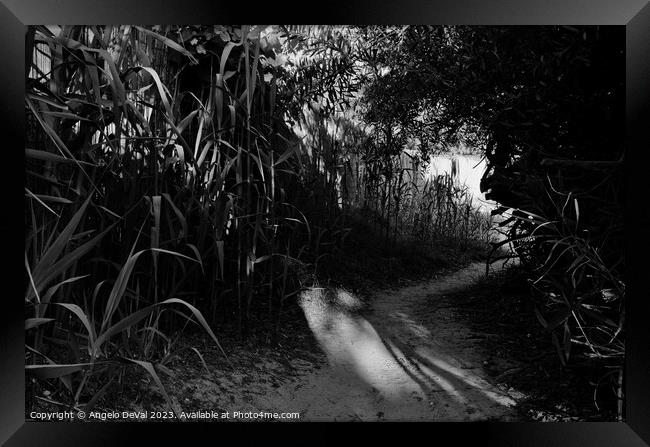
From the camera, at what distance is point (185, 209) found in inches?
59.5

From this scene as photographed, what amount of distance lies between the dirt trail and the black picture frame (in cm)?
7

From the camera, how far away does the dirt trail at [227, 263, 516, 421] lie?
1.41 meters

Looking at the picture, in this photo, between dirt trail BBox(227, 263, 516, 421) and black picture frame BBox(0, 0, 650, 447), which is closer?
black picture frame BBox(0, 0, 650, 447)

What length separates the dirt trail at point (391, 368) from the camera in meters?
1.41
